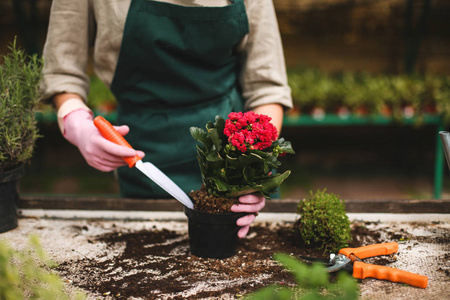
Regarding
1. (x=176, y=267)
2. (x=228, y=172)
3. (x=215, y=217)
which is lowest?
(x=176, y=267)

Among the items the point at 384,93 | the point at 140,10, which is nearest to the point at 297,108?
the point at 384,93

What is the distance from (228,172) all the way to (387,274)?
0.41 m

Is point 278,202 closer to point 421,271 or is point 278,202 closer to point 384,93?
point 421,271

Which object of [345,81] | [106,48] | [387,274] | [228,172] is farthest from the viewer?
[345,81]

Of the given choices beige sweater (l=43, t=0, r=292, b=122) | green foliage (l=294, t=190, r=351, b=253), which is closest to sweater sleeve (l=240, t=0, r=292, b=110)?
beige sweater (l=43, t=0, r=292, b=122)

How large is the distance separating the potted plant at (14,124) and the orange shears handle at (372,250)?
888 mm

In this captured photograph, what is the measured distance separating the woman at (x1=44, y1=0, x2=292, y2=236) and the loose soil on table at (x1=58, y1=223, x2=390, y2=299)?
0.27 metres

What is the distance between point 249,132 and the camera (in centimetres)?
92

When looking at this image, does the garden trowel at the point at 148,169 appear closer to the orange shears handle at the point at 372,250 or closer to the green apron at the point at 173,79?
the green apron at the point at 173,79

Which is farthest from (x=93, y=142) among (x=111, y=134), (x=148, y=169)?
(x=148, y=169)

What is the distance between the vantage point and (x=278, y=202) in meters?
1.30

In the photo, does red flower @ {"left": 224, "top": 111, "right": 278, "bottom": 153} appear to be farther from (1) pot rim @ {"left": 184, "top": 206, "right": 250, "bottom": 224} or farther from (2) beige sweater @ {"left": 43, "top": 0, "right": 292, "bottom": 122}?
(2) beige sweater @ {"left": 43, "top": 0, "right": 292, "bottom": 122}

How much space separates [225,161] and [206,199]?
0.12m

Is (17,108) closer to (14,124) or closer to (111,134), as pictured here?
(14,124)
